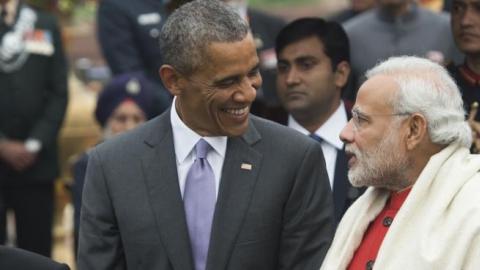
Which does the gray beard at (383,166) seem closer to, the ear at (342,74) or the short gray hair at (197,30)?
the short gray hair at (197,30)

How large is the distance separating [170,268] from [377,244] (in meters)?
0.82

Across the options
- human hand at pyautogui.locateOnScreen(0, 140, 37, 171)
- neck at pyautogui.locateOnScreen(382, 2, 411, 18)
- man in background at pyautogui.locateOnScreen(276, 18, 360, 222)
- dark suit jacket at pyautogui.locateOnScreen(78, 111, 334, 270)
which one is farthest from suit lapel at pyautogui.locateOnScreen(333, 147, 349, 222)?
human hand at pyautogui.locateOnScreen(0, 140, 37, 171)

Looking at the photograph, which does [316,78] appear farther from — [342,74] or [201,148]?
[201,148]

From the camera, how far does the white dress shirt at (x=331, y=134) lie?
20.5ft

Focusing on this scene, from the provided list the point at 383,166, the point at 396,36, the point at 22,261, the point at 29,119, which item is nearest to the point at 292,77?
the point at 396,36

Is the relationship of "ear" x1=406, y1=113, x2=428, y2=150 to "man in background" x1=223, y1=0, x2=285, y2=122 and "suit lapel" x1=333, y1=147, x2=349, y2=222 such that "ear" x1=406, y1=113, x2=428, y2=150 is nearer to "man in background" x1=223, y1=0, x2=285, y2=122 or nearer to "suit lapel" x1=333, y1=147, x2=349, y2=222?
"suit lapel" x1=333, y1=147, x2=349, y2=222

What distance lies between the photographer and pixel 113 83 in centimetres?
745

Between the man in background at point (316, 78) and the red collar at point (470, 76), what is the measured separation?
0.62 metres

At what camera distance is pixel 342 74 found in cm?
668

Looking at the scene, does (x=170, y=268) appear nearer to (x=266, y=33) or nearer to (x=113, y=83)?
(x=113, y=83)

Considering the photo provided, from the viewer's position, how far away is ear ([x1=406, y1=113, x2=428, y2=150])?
15.6 feet

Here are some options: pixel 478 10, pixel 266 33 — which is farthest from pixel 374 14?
pixel 478 10

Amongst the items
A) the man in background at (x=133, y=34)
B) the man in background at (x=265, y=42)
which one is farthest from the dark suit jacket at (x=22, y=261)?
the man in background at (x=133, y=34)

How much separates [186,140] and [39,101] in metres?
4.05
